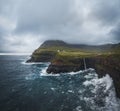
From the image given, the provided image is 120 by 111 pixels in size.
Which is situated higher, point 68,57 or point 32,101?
point 68,57

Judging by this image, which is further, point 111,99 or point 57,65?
point 57,65

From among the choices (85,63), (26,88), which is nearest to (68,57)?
(85,63)

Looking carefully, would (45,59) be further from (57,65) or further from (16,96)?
(16,96)

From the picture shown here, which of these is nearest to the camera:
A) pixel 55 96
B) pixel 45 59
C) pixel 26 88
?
pixel 55 96

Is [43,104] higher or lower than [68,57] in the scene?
lower

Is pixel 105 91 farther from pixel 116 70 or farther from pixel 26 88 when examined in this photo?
→ pixel 26 88

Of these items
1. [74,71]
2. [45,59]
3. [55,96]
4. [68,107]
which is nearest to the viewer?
[68,107]

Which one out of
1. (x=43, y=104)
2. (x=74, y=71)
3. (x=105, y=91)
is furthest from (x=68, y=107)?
(x=74, y=71)

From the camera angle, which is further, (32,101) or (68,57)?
(68,57)

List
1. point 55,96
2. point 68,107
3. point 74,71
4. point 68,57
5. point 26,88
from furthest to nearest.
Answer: point 68,57, point 74,71, point 26,88, point 55,96, point 68,107
